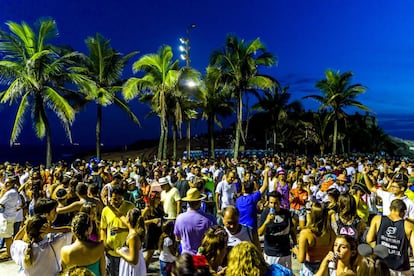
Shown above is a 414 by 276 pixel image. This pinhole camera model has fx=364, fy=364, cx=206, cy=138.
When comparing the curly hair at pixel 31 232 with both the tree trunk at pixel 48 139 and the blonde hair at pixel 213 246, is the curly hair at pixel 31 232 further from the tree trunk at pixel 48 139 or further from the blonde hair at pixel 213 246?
the tree trunk at pixel 48 139

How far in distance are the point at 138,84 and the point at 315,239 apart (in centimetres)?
1721

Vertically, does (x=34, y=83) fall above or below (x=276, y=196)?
above

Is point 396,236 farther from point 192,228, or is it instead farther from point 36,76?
point 36,76

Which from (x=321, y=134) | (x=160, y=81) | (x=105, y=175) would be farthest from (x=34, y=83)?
(x=321, y=134)

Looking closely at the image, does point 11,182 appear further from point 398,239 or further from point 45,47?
point 45,47

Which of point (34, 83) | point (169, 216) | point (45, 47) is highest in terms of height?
point (45, 47)

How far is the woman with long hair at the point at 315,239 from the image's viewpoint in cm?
418

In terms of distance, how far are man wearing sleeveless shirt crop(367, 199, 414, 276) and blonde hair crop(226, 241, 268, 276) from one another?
2439 mm

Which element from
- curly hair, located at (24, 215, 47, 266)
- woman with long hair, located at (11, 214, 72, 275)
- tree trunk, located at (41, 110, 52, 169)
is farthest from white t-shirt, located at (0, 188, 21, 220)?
tree trunk, located at (41, 110, 52, 169)

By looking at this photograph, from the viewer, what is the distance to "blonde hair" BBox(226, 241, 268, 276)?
2740 mm

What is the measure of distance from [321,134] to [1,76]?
Answer: 30.8 metres

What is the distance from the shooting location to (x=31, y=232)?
388 centimetres

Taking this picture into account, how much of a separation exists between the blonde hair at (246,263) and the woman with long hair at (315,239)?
4.88 feet

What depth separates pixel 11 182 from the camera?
298 inches
